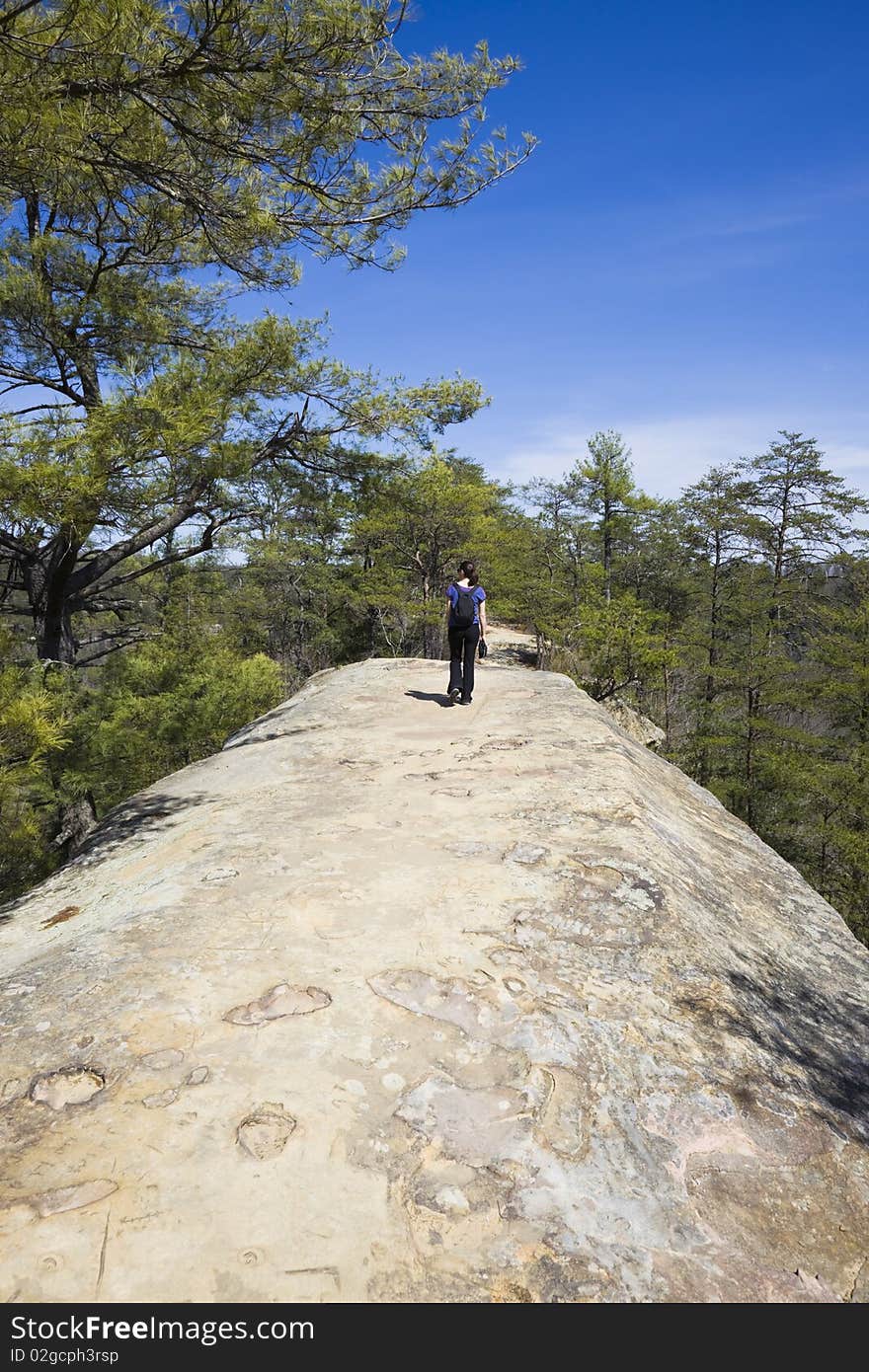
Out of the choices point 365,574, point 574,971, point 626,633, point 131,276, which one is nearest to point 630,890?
point 574,971

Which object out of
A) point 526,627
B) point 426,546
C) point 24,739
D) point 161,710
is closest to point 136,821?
point 24,739

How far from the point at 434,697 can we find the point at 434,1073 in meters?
6.27

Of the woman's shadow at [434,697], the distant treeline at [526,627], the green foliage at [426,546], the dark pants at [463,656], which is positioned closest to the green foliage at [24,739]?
the distant treeline at [526,627]

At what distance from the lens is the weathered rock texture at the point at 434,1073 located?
161 centimetres

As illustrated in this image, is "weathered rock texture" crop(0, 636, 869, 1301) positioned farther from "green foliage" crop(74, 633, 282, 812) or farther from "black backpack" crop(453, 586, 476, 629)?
"green foliage" crop(74, 633, 282, 812)

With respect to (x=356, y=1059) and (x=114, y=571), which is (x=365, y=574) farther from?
(x=356, y=1059)

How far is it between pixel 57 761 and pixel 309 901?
9502 mm

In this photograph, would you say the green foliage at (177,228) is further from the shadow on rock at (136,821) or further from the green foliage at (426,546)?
the green foliage at (426,546)

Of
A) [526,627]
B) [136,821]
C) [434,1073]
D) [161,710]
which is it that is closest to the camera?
[434,1073]

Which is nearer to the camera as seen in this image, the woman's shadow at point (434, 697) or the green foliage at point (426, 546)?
the woman's shadow at point (434, 697)

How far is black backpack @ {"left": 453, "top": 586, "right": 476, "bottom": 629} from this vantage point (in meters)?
7.46

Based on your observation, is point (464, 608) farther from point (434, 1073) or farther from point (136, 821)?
point (434, 1073)

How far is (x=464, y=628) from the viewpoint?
24.9ft

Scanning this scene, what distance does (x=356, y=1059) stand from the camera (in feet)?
7.25
